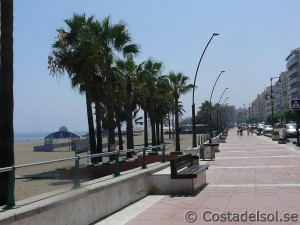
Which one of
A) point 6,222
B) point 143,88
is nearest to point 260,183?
point 6,222

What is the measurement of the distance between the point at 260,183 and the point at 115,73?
1514 centimetres

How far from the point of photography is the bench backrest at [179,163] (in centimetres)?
1242

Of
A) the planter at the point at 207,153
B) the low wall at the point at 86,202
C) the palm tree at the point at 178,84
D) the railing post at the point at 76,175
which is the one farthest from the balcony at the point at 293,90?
the railing post at the point at 76,175

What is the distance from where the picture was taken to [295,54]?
470 ft

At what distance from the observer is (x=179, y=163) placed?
517 inches

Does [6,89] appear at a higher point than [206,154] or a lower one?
higher

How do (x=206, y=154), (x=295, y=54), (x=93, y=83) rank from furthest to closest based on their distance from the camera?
1. (x=295, y=54)
2. (x=93, y=83)
3. (x=206, y=154)

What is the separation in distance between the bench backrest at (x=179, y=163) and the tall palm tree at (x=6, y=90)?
16.7 ft

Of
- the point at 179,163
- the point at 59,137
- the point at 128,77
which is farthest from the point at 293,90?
the point at 179,163

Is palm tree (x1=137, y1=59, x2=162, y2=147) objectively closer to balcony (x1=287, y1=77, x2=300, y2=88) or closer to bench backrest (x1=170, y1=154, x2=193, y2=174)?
bench backrest (x1=170, y1=154, x2=193, y2=174)

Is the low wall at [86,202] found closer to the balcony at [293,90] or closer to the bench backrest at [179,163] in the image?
the bench backrest at [179,163]

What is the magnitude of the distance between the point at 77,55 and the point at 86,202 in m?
17.9

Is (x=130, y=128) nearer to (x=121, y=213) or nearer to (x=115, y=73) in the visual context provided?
(x=115, y=73)

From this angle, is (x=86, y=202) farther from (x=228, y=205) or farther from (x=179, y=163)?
(x=179, y=163)
